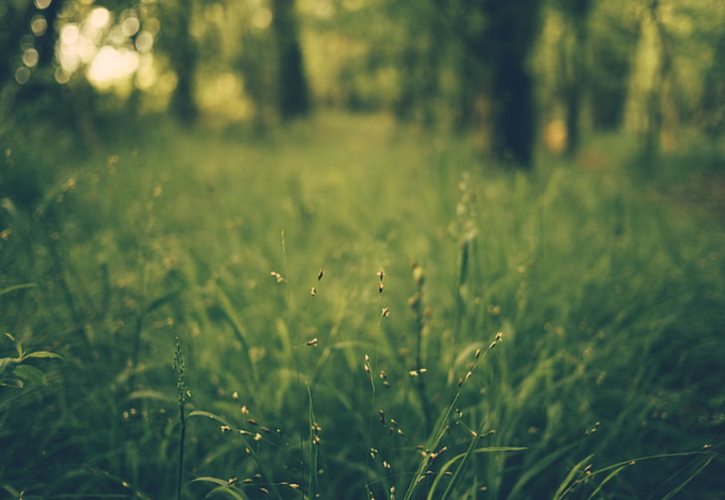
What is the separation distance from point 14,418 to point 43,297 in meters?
0.49

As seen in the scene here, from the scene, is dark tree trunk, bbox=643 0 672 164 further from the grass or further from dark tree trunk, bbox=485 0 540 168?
the grass

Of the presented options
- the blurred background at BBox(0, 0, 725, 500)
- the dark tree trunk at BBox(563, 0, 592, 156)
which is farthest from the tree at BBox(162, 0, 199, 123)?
the dark tree trunk at BBox(563, 0, 592, 156)

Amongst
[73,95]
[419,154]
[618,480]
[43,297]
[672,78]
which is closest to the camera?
[618,480]

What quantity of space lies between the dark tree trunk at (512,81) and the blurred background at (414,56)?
1 cm

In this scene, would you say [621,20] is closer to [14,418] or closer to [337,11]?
[337,11]

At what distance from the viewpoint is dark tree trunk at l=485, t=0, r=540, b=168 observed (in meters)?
4.32

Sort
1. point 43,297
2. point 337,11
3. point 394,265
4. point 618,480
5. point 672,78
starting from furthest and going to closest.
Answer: point 337,11, point 672,78, point 394,265, point 43,297, point 618,480

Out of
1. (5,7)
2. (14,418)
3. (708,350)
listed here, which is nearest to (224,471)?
(14,418)

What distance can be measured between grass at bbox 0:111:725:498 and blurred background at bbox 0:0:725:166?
0.78 meters

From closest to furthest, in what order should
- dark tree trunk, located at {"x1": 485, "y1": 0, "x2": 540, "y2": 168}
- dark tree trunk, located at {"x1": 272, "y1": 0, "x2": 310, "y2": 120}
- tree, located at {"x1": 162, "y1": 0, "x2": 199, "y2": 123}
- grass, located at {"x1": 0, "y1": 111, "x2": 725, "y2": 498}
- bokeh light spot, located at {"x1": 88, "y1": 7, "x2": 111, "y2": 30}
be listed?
grass, located at {"x1": 0, "y1": 111, "x2": 725, "y2": 498}, bokeh light spot, located at {"x1": 88, "y1": 7, "x2": 111, "y2": 30}, dark tree trunk, located at {"x1": 485, "y1": 0, "x2": 540, "y2": 168}, tree, located at {"x1": 162, "y1": 0, "x2": 199, "y2": 123}, dark tree trunk, located at {"x1": 272, "y1": 0, "x2": 310, "y2": 120}

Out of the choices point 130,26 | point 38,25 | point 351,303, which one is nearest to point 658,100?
point 351,303

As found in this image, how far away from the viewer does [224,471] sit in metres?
1.20

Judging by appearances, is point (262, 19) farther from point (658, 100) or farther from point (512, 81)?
point (658, 100)

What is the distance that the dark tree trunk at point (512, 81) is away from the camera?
4316mm
